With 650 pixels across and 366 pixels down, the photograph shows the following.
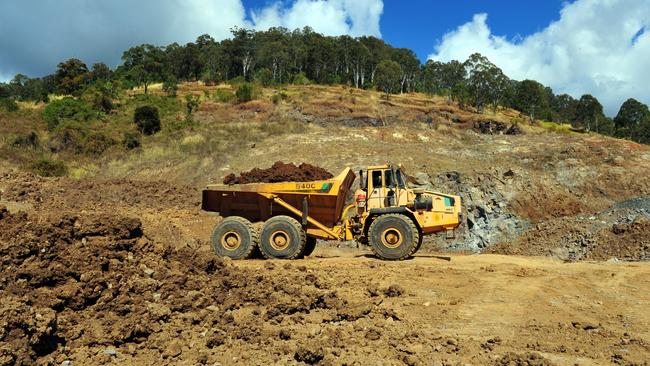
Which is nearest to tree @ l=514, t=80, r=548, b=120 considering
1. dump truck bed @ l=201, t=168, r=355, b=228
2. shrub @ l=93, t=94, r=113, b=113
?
shrub @ l=93, t=94, r=113, b=113

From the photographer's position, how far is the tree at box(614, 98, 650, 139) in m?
60.1

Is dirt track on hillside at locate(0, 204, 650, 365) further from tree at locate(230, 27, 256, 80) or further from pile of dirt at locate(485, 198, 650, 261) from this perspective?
tree at locate(230, 27, 256, 80)

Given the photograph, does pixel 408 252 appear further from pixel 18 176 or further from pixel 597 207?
pixel 18 176

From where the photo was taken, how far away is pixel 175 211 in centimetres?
1670

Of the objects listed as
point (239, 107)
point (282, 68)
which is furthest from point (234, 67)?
point (239, 107)

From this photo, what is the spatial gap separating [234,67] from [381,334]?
75.8 m

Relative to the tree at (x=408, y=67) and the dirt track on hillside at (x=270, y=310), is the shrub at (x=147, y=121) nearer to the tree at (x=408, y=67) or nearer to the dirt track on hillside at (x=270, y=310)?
the dirt track on hillside at (x=270, y=310)

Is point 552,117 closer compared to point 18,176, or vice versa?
point 18,176

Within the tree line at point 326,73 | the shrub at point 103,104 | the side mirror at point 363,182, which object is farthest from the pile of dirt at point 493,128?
the shrub at point 103,104

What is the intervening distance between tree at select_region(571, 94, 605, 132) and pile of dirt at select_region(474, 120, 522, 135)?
103 feet

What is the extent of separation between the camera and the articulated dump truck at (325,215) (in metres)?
10.9

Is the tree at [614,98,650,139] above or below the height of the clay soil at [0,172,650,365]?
above

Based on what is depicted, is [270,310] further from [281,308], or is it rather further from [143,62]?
[143,62]

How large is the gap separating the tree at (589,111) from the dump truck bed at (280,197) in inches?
2429
